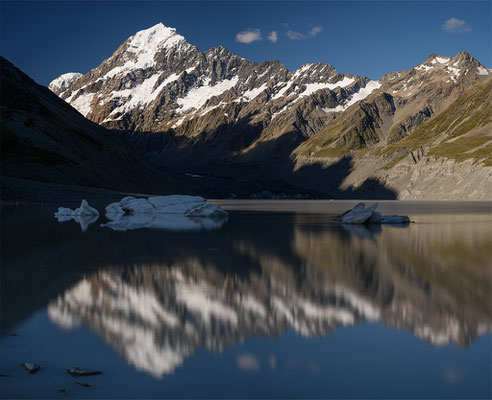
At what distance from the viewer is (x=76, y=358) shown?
932 cm

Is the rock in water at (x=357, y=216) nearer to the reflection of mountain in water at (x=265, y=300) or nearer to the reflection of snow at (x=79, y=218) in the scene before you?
the reflection of mountain in water at (x=265, y=300)

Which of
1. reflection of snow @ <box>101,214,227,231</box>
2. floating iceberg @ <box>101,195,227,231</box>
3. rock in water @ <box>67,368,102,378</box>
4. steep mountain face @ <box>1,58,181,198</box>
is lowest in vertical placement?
rock in water @ <box>67,368,102,378</box>

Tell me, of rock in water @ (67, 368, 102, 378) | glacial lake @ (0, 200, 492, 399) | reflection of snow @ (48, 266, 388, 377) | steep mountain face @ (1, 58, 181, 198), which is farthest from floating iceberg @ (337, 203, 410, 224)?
steep mountain face @ (1, 58, 181, 198)

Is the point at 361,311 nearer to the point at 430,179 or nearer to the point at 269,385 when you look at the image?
the point at 269,385

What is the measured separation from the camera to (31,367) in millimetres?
8758

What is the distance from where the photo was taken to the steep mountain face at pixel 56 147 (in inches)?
4250

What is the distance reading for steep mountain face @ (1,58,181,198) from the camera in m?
108

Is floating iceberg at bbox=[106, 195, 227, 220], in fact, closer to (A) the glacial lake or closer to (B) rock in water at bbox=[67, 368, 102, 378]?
(A) the glacial lake

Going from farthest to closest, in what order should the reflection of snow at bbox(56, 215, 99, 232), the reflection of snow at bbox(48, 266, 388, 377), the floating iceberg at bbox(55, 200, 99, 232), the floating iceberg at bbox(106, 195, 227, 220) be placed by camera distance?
the floating iceberg at bbox(106, 195, 227, 220) → the floating iceberg at bbox(55, 200, 99, 232) → the reflection of snow at bbox(56, 215, 99, 232) → the reflection of snow at bbox(48, 266, 388, 377)

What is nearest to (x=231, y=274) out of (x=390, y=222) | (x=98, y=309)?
(x=98, y=309)

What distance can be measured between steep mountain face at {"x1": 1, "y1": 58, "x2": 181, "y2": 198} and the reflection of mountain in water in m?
92.9

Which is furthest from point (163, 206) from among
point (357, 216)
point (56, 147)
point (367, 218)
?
point (56, 147)

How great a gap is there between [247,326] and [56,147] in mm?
122638

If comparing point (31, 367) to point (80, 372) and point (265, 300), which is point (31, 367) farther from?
point (265, 300)
